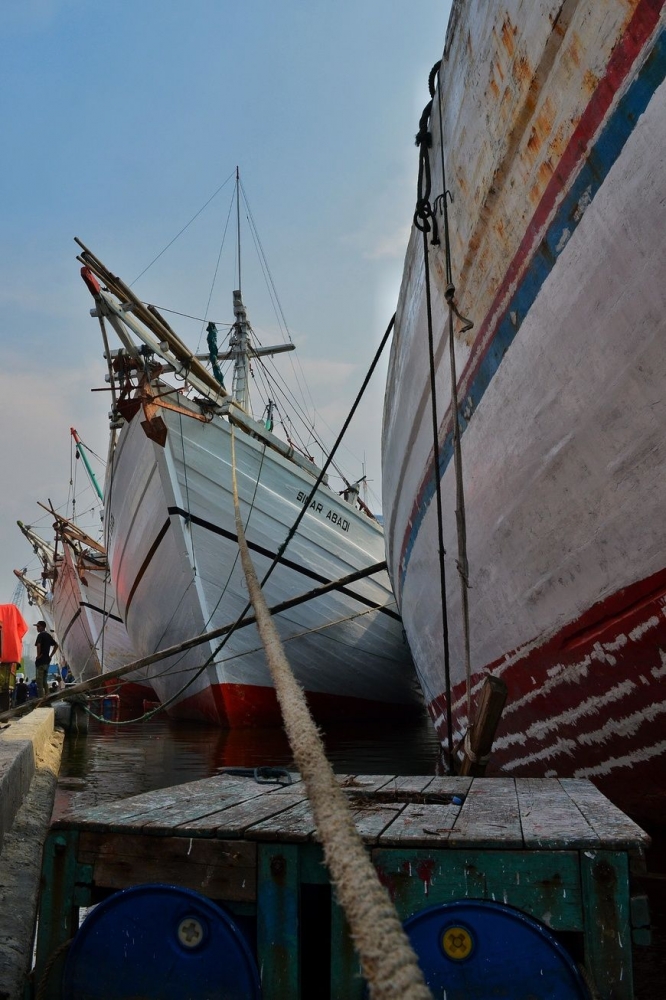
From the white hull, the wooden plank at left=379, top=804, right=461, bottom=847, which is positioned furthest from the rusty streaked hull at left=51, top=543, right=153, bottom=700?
the wooden plank at left=379, top=804, right=461, bottom=847

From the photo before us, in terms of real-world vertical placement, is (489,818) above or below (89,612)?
below

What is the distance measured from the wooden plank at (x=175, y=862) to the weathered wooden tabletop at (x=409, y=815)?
0.09 feet

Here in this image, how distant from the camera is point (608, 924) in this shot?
1593 millimetres

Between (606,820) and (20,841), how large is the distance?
3.06 metres

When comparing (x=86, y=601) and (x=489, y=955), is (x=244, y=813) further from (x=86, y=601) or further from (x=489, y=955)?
(x=86, y=601)

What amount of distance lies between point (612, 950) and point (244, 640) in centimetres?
904

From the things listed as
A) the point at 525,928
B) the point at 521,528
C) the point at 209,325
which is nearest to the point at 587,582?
the point at 521,528

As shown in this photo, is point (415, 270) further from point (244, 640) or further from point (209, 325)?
point (209, 325)

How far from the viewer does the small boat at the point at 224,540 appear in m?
9.48

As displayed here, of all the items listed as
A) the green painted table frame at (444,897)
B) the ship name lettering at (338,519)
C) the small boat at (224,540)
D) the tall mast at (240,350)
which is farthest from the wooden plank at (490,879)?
the tall mast at (240,350)

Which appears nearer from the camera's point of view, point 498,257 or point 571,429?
point 571,429

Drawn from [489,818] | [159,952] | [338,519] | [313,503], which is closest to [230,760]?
[313,503]

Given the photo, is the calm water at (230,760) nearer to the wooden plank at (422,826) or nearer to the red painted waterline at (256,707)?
the red painted waterline at (256,707)

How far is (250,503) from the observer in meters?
10.0
